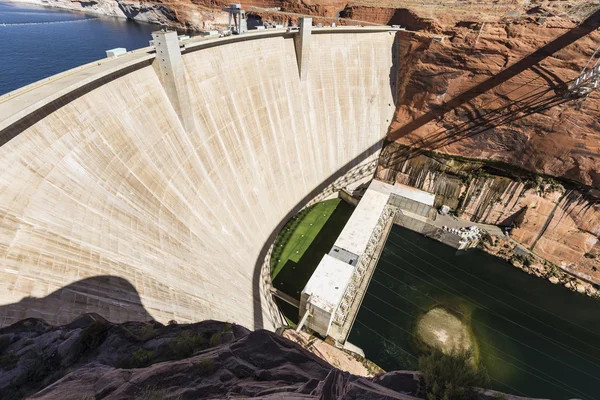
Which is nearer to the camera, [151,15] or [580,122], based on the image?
[580,122]

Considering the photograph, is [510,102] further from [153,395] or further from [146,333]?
Answer: [153,395]

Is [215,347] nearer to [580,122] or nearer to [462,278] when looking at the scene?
[462,278]

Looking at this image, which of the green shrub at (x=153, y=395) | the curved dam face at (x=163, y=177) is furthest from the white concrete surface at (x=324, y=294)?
the green shrub at (x=153, y=395)

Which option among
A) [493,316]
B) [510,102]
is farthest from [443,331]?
[510,102]

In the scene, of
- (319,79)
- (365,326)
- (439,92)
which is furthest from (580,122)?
(365,326)

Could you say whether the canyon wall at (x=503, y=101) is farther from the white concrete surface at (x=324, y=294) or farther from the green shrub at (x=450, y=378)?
the green shrub at (x=450, y=378)
